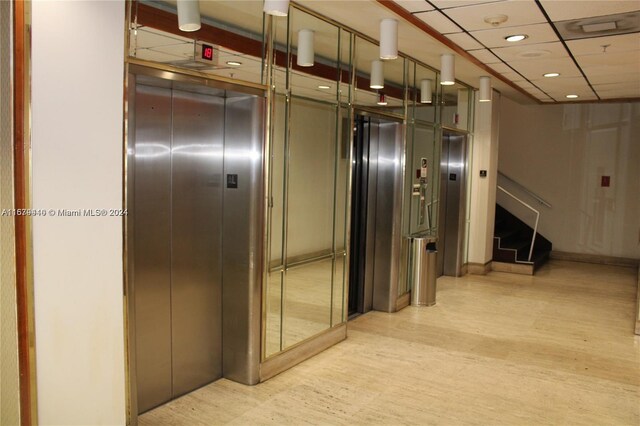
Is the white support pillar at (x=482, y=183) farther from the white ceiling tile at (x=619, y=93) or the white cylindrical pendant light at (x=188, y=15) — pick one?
the white cylindrical pendant light at (x=188, y=15)

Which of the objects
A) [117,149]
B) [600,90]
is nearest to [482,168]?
[600,90]

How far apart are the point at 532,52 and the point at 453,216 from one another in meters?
3.52

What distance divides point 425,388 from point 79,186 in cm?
303

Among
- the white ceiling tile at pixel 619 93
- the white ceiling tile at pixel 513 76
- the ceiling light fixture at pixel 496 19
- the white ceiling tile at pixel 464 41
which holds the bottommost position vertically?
the ceiling light fixture at pixel 496 19

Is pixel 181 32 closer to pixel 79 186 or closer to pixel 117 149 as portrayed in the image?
pixel 117 149

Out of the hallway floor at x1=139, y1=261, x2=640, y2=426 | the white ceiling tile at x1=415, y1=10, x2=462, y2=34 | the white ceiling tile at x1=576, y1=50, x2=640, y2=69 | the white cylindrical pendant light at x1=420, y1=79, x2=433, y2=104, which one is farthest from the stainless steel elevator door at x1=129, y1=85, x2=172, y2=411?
the white ceiling tile at x1=576, y1=50, x2=640, y2=69

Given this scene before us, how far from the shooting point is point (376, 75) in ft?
18.5

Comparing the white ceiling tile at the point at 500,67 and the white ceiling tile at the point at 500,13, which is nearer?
the white ceiling tile at the point at 500,13

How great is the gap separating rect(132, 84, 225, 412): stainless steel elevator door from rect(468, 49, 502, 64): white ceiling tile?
324cm

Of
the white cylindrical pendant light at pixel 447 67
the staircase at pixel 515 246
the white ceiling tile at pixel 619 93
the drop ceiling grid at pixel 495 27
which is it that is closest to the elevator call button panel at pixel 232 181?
the drop ceiling grid at pixel 495 27

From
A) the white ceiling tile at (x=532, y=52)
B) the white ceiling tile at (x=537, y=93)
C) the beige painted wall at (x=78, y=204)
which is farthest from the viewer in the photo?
the white ceiling tile at (x=537, y=93)

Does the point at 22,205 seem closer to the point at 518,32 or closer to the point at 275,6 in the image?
the point at 275,6

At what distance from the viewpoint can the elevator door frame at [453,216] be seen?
8734 millimetres

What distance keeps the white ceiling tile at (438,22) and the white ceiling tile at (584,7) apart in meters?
0.82
